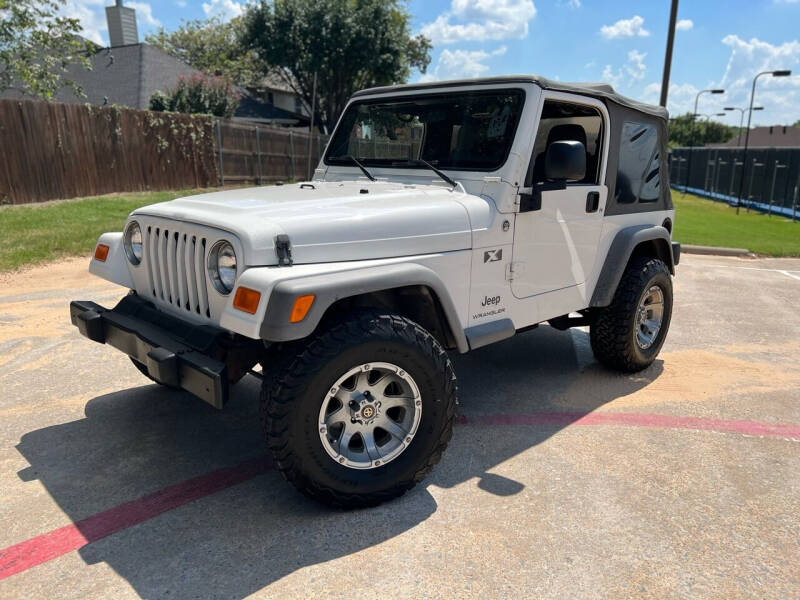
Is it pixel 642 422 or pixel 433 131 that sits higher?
pixel 433 131

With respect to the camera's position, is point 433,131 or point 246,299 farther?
point 433,131

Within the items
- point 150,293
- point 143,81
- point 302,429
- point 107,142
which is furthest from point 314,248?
point 143,81

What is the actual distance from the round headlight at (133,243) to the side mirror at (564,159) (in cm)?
233

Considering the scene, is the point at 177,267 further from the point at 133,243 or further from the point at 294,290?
the point at 294,290

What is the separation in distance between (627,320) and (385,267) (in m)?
2.45

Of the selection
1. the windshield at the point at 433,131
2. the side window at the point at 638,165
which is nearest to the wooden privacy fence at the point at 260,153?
the windshield at the point at 433,131

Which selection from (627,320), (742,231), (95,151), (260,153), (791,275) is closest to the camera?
(627,320)

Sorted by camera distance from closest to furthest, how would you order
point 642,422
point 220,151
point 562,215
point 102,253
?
1. point 102,253
2. point 562,215
3. point 642,422
4. point 220,151

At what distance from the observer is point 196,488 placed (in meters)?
3.09

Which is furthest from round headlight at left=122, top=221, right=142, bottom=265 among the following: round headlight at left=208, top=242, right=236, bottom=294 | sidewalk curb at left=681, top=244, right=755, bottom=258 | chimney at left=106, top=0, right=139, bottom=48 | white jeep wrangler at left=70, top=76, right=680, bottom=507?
chimney at left=106, top=0, right=139, bottom=48

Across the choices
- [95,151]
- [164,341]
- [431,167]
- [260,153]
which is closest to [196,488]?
[164,341]

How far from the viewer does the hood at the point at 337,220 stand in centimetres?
272

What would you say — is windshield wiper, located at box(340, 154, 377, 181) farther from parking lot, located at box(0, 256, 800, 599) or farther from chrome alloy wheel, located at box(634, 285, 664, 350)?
chrome alloy wheel, located at box(634, 285, 664, 350)

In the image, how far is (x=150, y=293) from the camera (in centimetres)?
336
